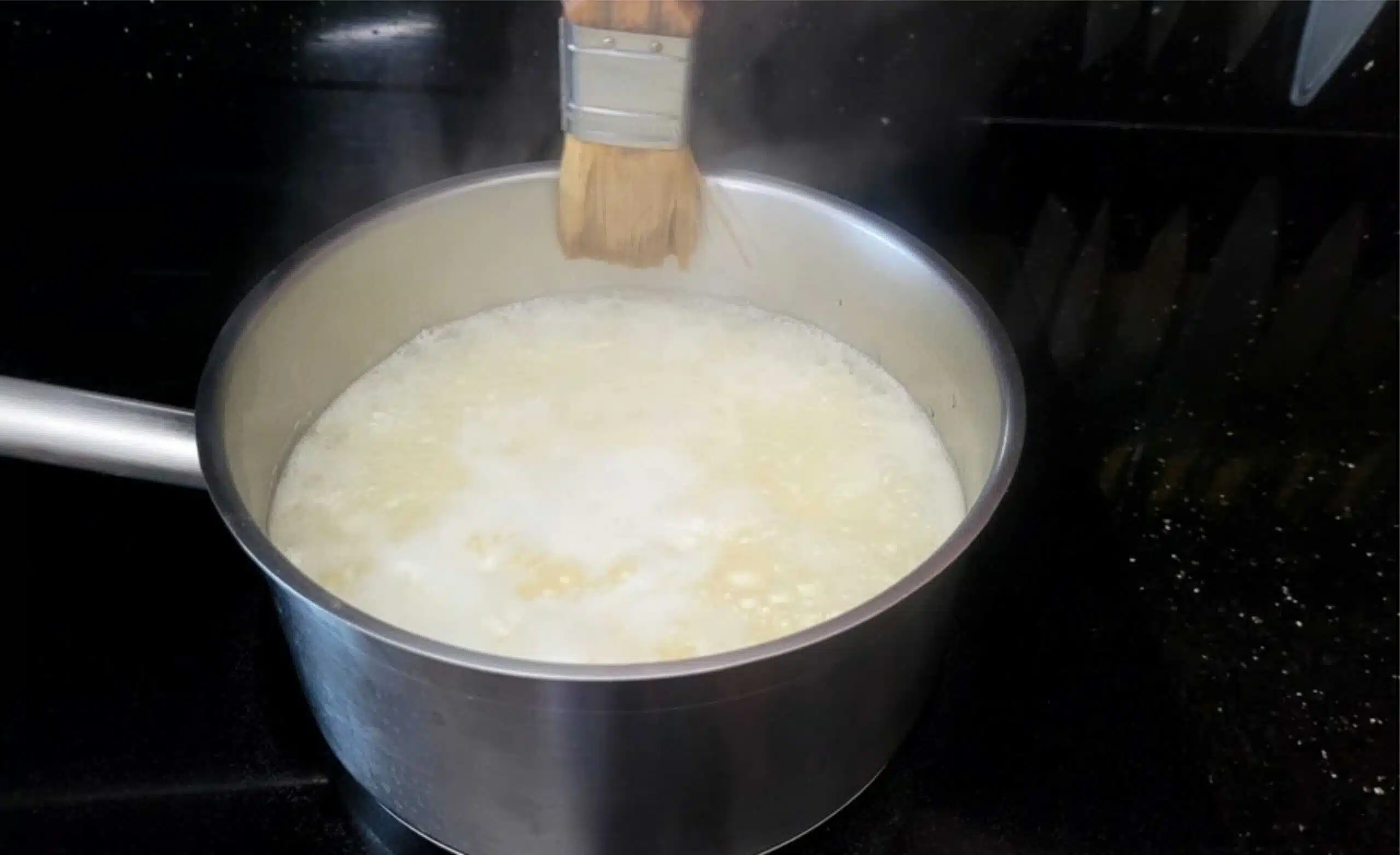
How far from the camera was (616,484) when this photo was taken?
2.69 feet

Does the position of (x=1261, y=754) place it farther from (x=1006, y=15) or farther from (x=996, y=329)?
(x=1006, y=15)

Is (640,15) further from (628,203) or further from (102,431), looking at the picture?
(102,431)

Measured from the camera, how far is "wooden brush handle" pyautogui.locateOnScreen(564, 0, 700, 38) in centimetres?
67

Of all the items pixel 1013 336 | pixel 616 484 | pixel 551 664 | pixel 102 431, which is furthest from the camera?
pixel 1013 336

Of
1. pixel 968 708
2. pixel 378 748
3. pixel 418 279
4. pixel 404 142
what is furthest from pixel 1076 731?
pixel 404 142

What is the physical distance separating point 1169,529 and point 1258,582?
2.6 inches

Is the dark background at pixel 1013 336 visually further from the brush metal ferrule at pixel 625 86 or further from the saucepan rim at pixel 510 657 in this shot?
the brush metal ferrule at pixel 625 86

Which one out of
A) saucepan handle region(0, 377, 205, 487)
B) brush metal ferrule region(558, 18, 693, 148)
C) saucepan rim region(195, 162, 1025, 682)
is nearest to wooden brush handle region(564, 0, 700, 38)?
brush metal ferrule region(558, 18, 693, 148)

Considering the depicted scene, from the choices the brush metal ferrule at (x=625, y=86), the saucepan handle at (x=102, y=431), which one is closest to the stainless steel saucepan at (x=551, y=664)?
the saucepan handle at (x=102, y=431)

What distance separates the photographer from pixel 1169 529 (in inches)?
33.3

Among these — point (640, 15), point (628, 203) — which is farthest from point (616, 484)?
point (640, 15)

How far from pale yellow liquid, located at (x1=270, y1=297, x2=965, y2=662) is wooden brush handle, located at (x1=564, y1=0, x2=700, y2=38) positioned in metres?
0.29

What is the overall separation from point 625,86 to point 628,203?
0.40 feet

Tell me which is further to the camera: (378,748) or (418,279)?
(418,279)
